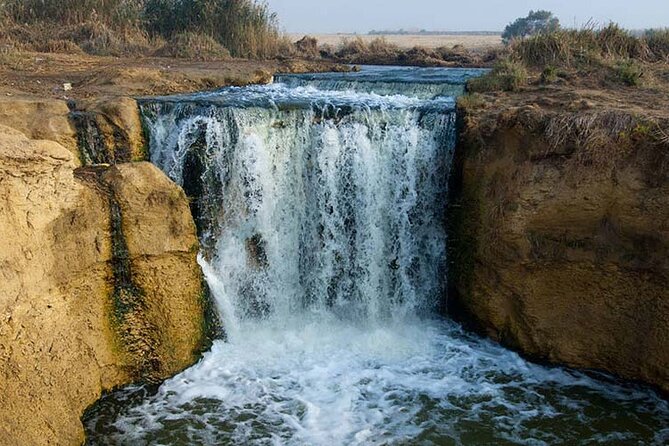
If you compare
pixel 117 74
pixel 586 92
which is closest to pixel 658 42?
pixel 586 92

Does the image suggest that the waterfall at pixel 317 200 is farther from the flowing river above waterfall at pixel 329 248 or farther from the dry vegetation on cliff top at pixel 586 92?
the dry vegetation on cliff top at pixel 586 92

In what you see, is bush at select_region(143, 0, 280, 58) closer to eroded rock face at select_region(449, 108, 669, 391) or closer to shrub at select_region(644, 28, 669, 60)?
shrub at select_region(644, 28, 669, 60)

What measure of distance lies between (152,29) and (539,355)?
1275cm

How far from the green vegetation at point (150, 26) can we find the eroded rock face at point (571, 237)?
863 centimetres

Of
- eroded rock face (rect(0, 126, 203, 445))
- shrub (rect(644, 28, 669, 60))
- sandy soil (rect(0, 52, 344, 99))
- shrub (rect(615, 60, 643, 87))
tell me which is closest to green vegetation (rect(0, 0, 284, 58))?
sandy soil (rect(0, 52, 344, 99))

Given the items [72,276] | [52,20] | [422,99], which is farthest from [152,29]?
[72,276]

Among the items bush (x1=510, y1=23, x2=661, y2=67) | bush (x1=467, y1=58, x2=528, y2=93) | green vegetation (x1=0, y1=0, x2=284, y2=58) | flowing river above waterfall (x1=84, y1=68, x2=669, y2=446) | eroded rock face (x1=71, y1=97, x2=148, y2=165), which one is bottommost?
flowing river above waterfall (x1=84, y1=68, x2=669, y2=446)

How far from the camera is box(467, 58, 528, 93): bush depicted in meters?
8.79

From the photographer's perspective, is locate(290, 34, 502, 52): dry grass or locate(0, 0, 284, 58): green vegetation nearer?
locate(0, 0, 284, 58): green vegetation

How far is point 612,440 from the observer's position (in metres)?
5.50

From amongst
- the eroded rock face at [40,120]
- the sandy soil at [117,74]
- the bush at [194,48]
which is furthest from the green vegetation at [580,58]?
the bush at [194,48]

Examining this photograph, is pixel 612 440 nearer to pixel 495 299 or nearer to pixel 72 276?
pixel 495 299

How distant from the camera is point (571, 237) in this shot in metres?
6.39

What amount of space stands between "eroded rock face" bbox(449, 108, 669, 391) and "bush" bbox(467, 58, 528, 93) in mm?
1886
